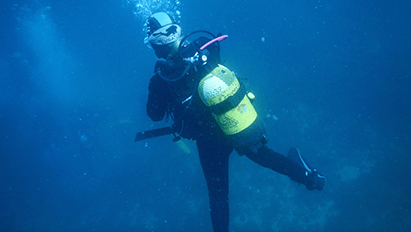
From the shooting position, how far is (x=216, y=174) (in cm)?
292

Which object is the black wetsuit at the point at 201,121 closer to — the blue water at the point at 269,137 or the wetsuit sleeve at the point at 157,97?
the wetsuit sleeve at the point at 157,97

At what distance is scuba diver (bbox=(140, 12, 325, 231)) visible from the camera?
2112 mm

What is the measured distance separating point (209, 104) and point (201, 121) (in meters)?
0.41

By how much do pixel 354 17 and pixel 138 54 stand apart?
41311 mm

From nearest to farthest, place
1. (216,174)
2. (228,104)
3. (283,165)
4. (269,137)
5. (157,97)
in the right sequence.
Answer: (228,104), (157,97), (283,165), (216,174), (269,137)

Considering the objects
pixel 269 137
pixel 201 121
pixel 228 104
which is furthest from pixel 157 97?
pixel 269 137

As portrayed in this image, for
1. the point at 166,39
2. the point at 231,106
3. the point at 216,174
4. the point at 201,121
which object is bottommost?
the point at 216,174

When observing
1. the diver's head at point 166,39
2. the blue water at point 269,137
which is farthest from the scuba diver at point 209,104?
the blue water at point 269,137

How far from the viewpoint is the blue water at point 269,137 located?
6.07 m

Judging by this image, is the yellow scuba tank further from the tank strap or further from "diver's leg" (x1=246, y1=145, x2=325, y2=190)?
"diver's leg" (x1=246, y1=145, x2=325, y2=190)

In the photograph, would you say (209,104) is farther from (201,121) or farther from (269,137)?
(269,137)

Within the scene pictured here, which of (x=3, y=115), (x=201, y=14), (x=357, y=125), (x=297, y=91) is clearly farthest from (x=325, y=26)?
(x=3, y=115)

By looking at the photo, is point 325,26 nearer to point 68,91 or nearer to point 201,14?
point 201,14

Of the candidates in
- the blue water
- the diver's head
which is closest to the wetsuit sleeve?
the diver's head
